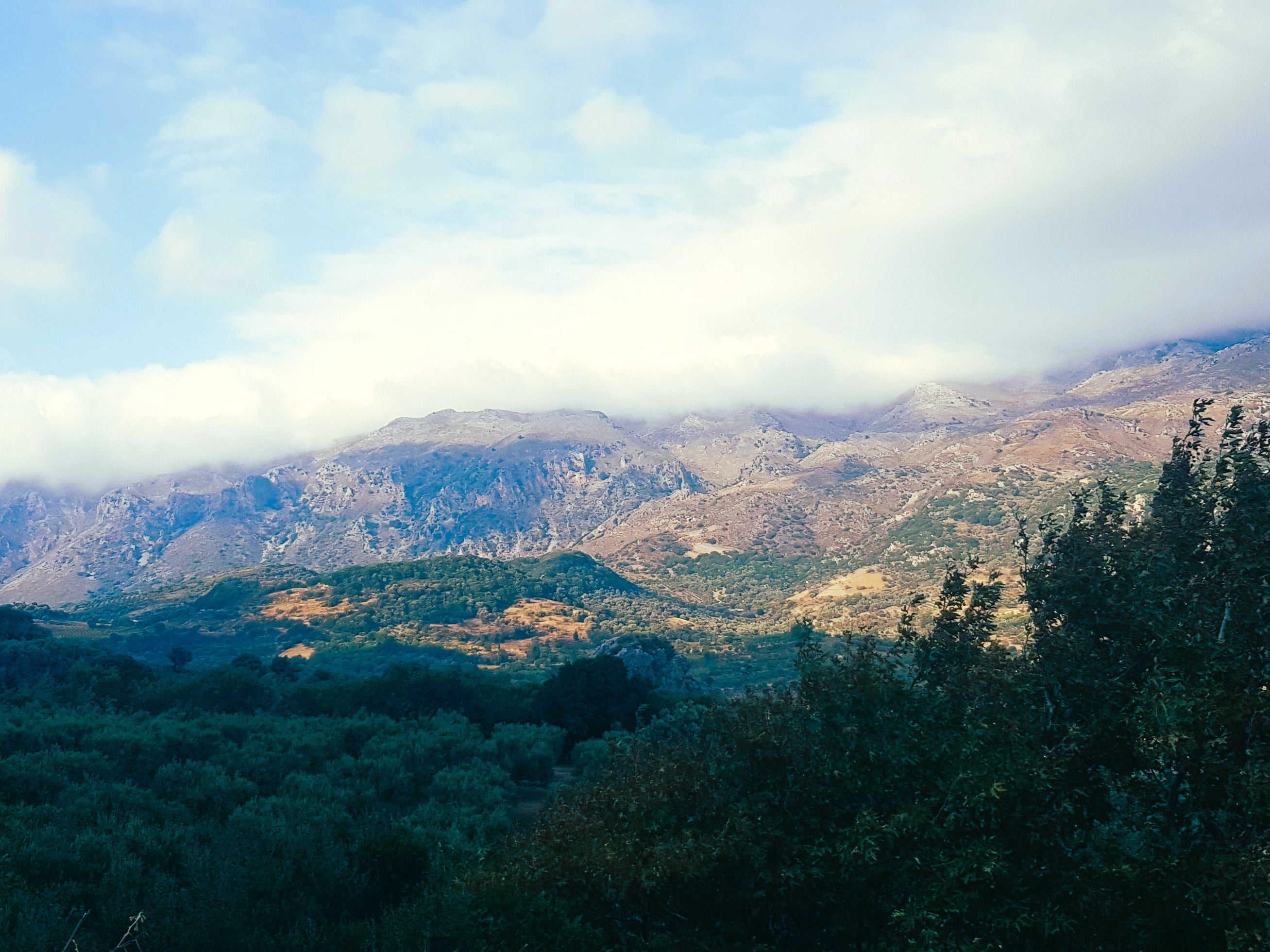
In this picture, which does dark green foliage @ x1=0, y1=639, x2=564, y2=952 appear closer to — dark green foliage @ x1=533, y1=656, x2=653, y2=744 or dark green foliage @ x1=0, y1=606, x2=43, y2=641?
dark green foliage @ x1=533, y1=656, x2=653, y2=744

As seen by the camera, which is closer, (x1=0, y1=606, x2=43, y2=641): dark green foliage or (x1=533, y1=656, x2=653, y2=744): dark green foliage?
(x1=533, y1=656, x2=653, y2=744): dark green foliage

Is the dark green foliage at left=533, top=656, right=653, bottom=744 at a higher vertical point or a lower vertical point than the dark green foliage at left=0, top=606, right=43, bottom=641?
lower

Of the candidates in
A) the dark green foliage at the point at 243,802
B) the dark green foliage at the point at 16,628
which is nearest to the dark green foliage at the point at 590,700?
the dark green foliage at the point at 243,802

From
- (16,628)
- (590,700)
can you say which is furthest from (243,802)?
(16,628)

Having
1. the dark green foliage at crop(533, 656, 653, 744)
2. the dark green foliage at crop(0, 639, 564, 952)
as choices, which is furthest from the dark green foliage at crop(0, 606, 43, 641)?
the dark green foliage at crop(533, 656, 653, 744)

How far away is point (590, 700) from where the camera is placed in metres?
69.0

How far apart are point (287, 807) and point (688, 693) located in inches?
2750

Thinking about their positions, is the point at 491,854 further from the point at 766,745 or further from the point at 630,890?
the point at 766,745

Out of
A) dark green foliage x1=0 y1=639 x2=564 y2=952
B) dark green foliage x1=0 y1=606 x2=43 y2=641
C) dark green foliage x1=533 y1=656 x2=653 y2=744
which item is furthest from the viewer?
dark green foliage x1=0 y1=606 x2=43 y2=641

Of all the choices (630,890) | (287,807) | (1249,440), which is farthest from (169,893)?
(1249,440)

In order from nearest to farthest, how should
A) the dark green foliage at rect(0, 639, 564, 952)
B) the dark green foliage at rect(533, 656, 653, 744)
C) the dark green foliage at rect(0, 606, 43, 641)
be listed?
the dark green foliage at rect(0, 639, 564, 952) < the dark green foliage at rect(533, 656, 653, 744) < the dark green foliage at rect(0, 606, 43, 641)

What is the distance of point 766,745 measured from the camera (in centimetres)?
2105

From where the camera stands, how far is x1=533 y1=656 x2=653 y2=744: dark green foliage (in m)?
66.9

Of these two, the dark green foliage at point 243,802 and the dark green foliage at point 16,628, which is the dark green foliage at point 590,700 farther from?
the dark green foliage at point 16,628
